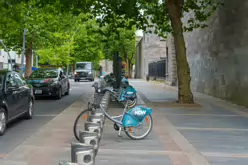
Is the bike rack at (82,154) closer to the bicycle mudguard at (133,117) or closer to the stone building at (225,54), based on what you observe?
the bicycle mudguard at (133,117)

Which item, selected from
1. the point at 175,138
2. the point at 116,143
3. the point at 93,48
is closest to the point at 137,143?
the point at 116,143

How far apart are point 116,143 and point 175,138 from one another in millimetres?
1341

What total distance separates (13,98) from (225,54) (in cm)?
1088

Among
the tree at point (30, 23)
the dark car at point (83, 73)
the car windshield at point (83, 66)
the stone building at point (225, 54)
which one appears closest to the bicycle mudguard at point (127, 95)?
the stone building at point (225, 54)

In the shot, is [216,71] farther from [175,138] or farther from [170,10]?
[175,138]

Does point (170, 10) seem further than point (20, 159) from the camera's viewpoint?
Yes

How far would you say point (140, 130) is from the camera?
7711 mm

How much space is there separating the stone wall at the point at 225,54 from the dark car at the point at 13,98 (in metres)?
8.24

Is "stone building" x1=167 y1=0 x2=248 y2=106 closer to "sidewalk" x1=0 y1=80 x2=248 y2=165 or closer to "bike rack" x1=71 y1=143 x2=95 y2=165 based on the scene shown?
"sidewalk" x1=0 y1=80 x2=248 y2=165

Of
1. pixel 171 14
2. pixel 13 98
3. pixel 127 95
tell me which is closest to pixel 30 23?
pixel 171 14

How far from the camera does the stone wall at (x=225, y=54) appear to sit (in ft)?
47.3

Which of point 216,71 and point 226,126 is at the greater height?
point 216,71

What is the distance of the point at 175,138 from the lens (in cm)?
779

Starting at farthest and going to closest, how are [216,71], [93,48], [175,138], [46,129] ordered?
[93,48], [216,71], [46,129], [175,138]
